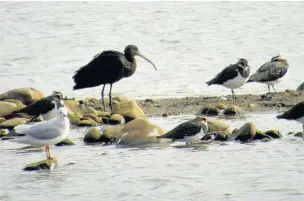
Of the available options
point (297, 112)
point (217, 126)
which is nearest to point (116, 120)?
point (217, 126)

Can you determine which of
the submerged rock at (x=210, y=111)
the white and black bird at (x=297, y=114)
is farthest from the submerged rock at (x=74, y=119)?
the white and black bird at (x=297, y=114)

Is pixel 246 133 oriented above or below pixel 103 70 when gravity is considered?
below

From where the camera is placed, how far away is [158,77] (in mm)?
21172

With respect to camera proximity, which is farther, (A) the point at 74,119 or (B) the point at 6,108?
(B) the point at 6,108

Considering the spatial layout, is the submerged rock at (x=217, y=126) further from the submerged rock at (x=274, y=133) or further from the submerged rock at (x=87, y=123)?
the submerged rock at (x=87, y=123)

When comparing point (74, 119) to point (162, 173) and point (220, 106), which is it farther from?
point (162, 173)

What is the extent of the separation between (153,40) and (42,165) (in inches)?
601

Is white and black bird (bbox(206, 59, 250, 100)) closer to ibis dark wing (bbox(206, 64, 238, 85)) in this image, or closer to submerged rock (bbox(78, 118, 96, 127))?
ibis dark wing (bbox(206, 64, 238, 85))

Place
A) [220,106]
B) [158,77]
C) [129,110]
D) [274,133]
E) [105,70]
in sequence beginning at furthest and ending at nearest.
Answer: [158,77] → [105,70] → [220,106] → [129,110] → [274,133]

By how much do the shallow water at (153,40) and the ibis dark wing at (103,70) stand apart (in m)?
1.70

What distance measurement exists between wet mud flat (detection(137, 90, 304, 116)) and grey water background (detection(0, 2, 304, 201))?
0.61 meters

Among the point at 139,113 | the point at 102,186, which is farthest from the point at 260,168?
the point at 139,113

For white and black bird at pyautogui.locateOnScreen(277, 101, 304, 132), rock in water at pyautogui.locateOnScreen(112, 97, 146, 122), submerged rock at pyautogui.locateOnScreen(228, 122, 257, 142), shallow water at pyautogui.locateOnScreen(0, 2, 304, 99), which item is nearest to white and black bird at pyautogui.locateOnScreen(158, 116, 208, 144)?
submerged rock at pyautogui.locateOnScreen(228, 122, 257, 142)

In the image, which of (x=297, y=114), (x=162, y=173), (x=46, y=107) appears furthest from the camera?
(x=46, y=107)
